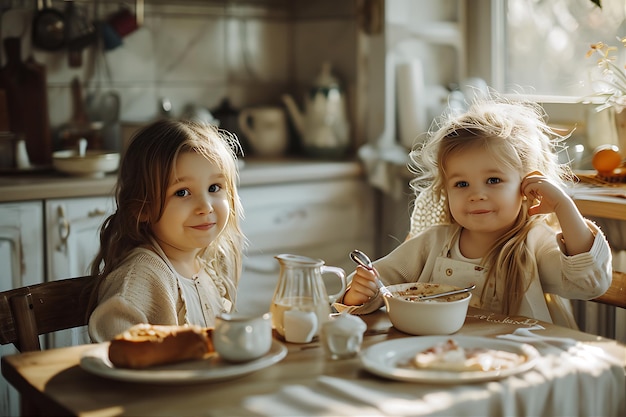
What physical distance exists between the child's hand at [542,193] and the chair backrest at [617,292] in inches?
6.9

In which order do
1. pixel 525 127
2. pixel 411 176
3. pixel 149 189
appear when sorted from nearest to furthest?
pixel 149 189 → pixel 525 127 → pixel 411 176

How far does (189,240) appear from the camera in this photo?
1586 millimetres

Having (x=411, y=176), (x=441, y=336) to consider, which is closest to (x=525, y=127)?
(x=441, y=336)

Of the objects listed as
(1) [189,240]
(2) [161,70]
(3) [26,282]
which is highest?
(2) [161,70]

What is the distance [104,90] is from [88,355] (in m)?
2.00

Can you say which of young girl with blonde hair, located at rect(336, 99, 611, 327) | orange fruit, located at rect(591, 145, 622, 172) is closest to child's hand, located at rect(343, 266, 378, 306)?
young girl with blonde hair, located at rect(336, 99, 611, 327)

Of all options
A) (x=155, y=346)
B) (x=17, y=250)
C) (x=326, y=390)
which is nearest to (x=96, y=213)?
(x=17, y=250)

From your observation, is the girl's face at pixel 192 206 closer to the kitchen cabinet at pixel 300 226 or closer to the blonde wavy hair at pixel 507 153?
the blonde wavy hair at pixel 507 153

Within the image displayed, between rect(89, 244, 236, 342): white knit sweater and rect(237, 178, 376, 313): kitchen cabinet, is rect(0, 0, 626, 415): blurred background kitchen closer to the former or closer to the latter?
rect(237, 178, 376, 313): kitchen cabinet

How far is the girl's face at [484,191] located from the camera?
1.63m

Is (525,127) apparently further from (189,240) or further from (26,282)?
(26,282)

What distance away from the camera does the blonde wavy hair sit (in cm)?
162

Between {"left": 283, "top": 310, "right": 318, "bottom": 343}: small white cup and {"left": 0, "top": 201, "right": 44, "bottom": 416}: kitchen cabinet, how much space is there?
135 cm

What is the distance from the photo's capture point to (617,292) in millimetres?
1595
